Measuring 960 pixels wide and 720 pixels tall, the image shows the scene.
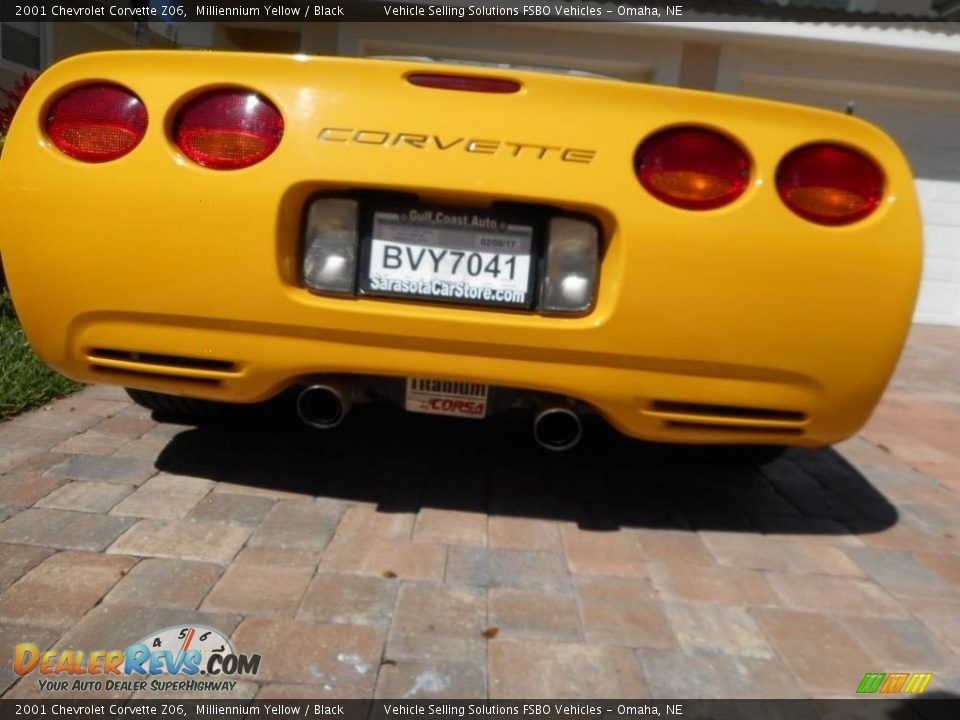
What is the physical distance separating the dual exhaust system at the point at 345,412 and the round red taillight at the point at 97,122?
2.55ft

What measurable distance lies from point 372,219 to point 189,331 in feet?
1.82

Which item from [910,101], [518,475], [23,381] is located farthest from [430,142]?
[910,101]

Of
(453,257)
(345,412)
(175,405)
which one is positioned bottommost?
(175,405)

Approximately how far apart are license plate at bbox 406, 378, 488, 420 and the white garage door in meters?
6.45

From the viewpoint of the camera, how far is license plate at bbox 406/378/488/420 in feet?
6.99

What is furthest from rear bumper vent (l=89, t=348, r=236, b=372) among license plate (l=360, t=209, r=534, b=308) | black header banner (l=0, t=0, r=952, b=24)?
black header banner (l=0, t=0, r=952, b=24)

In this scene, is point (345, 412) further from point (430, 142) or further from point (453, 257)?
point (430, 142)

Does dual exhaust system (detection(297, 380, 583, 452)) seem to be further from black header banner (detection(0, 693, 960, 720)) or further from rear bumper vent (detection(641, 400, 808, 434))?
black header banner (detection(0, 693, 960, 720))

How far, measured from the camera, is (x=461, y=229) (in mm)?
2012

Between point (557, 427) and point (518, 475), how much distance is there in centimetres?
60

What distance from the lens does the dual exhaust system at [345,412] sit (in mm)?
2113

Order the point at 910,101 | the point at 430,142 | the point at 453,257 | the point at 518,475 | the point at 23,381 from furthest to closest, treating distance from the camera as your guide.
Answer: the point at 910,101 → the point at 23,381 → the point at 518,475 → the point at 453,257 → the point at 430,142

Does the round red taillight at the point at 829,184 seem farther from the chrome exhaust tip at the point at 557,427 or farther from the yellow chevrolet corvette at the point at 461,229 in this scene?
the chrome exhaust tip at the point at 557,427

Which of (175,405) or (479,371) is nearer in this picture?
(479,371)
